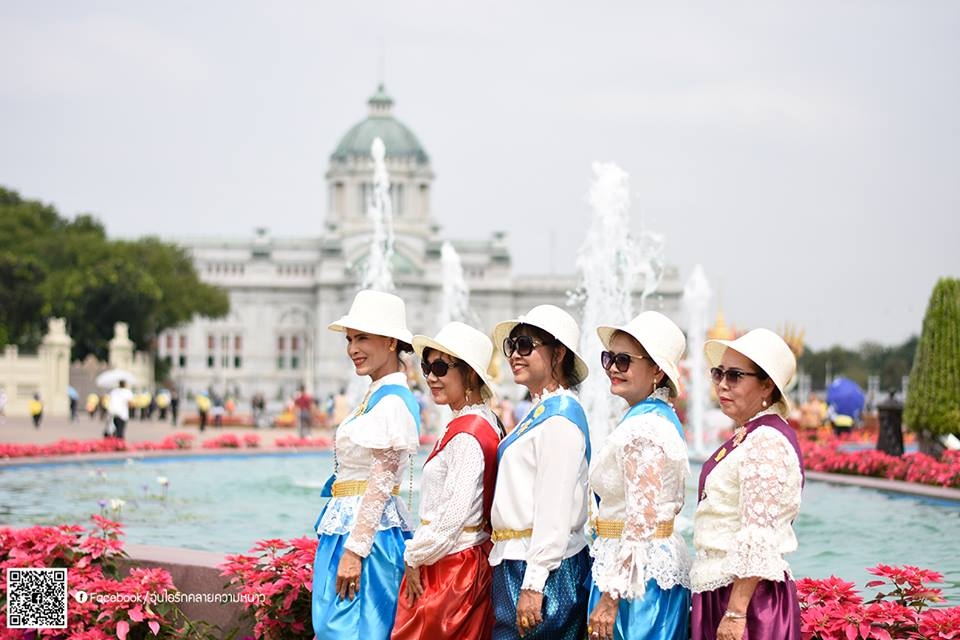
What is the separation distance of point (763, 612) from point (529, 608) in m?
0.82

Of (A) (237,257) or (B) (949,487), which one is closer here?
(B) (949,487)

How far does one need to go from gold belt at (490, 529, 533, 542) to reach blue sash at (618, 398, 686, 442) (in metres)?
0.54

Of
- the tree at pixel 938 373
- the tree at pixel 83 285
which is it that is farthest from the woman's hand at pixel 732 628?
the tree at pixel 83 285

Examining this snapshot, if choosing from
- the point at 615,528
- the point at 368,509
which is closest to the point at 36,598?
the point at 368,509

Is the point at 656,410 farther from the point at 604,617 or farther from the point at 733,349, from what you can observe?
the point at 604,617

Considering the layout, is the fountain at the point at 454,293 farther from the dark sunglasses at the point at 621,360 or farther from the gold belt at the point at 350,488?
the dark sunglasses at the point at 621,360

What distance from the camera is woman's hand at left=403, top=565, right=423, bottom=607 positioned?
5.04 m

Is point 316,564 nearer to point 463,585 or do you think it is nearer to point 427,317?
point 463,585

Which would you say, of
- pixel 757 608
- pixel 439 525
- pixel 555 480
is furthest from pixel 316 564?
pixel 757 608

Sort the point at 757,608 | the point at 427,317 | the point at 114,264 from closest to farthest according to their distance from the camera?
the point at 757,608 → the point at 114,264 → the point at 427,317

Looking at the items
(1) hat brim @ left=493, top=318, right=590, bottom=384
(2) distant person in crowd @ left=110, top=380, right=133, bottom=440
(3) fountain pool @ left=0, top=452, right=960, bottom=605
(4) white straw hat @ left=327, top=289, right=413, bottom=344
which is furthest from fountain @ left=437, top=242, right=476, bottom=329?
(1) hat brim @ left=493, top=318, right=590, bottom=384

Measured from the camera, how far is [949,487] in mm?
12195

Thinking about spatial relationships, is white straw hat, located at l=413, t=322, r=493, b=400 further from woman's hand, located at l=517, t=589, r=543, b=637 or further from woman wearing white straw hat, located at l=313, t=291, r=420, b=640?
woman's hand, located at l=517, t=589, r=543, b=637

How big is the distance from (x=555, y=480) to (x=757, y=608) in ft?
2.73
